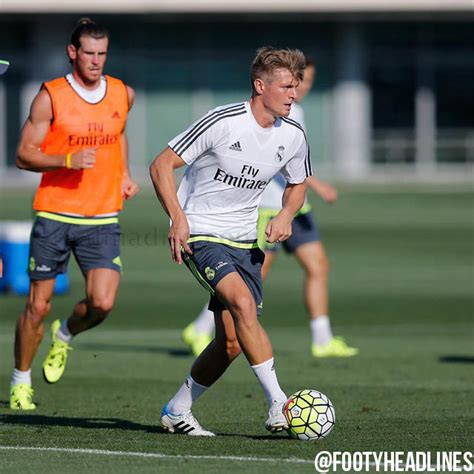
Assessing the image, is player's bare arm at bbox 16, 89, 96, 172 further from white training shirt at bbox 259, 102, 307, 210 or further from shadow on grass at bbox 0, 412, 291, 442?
white training shirt at bbox 259, 102, 307, 210

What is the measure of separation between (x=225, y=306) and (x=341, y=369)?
383cm

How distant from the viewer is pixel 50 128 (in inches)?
356

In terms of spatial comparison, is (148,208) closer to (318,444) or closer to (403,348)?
(403,348)

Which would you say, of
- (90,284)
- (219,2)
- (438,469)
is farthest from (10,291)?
(219,2)

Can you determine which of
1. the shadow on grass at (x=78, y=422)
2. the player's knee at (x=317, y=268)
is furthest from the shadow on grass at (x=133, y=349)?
the shadow on grass at (x=78, y=422)

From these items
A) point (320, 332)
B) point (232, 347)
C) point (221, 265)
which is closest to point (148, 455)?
point (232, 347)

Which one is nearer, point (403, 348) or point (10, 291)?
point (403, 348)

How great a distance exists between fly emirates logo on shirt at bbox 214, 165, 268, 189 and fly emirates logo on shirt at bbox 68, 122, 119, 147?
1.70 meters

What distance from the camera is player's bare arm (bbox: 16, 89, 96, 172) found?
8727 mm

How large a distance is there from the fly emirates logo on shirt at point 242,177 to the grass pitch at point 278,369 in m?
1.48

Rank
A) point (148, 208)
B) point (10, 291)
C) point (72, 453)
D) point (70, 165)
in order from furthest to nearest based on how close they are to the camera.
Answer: point (148, 208), point (10, 291), point (70, 165), point (72, 453)

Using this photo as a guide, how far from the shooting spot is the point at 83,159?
28.6 ft

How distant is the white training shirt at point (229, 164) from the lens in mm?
7578

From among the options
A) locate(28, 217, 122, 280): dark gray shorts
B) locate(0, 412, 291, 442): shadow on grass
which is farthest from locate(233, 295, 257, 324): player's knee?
locate(28, 217, 122, 280): dark gray shorts
